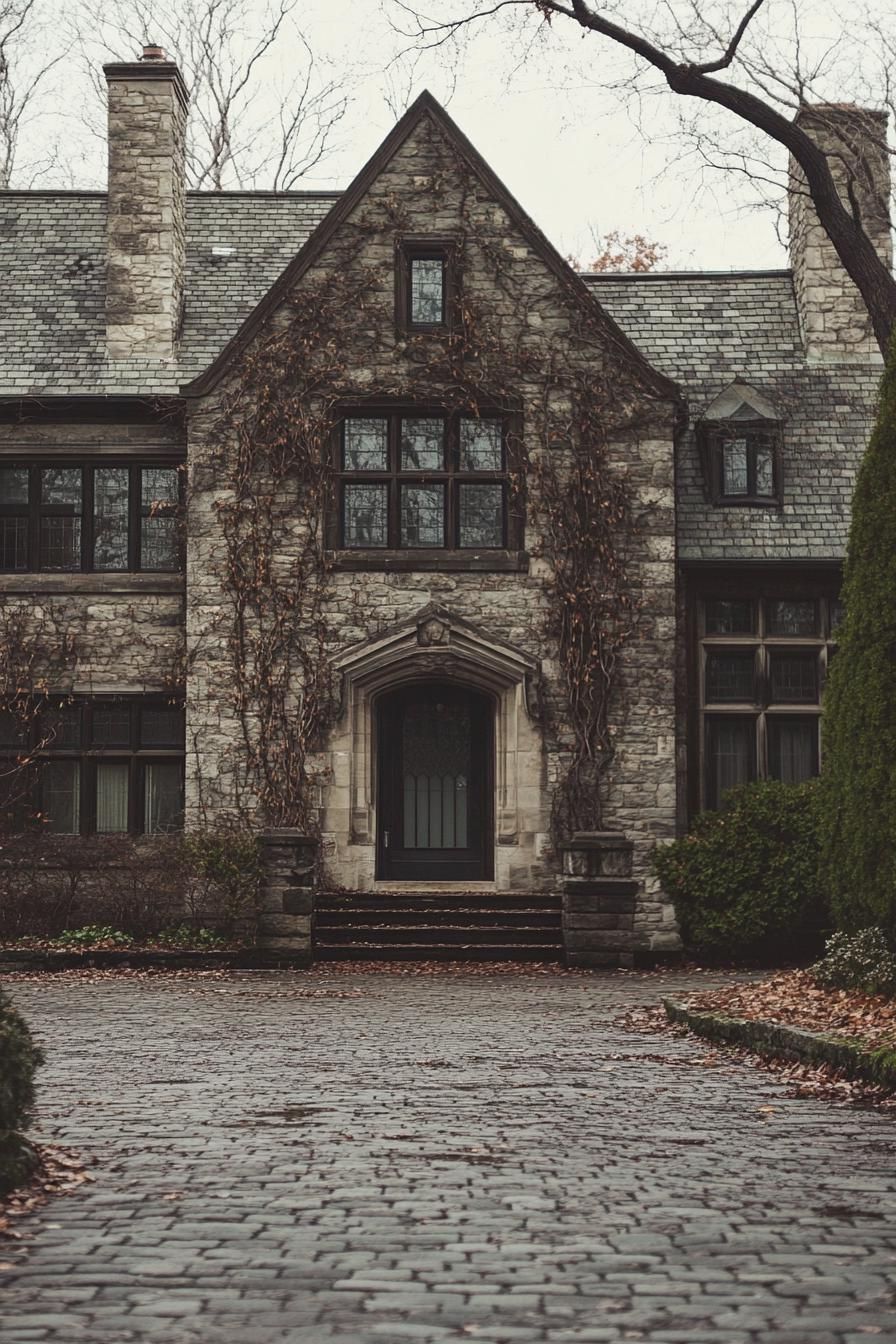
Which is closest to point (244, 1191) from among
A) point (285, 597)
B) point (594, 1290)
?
point (594, 1290)

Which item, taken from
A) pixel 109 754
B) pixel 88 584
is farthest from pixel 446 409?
pixel 109 754

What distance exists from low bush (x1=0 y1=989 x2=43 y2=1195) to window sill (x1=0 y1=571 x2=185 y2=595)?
14149mm

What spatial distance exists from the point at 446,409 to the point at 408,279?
1572mm

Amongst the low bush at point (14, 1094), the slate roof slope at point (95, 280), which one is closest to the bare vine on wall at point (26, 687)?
the slate roof slope at point (95, 280)

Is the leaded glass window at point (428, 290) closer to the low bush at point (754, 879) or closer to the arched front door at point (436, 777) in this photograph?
the arched front door at point (436, 777)

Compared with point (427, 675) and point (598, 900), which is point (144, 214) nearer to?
point (427, 675)

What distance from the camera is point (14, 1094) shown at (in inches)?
244

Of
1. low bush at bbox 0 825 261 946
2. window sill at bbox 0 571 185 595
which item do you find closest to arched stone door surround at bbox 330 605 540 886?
low bush at bbox 0 825 261 946

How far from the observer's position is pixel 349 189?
65.6 feet

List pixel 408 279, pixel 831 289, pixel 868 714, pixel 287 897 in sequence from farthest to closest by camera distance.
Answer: pixel 831 289
pixel 408 279
pixel 287 897
pixel 868 714

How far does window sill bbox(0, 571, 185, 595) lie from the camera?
20.4m

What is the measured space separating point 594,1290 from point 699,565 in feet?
53.1

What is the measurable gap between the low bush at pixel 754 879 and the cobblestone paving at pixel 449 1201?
7.45 metres

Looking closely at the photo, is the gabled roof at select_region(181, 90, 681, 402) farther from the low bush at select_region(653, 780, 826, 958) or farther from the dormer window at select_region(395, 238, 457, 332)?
the low bush at select_region(653, 780, 826, 958)
